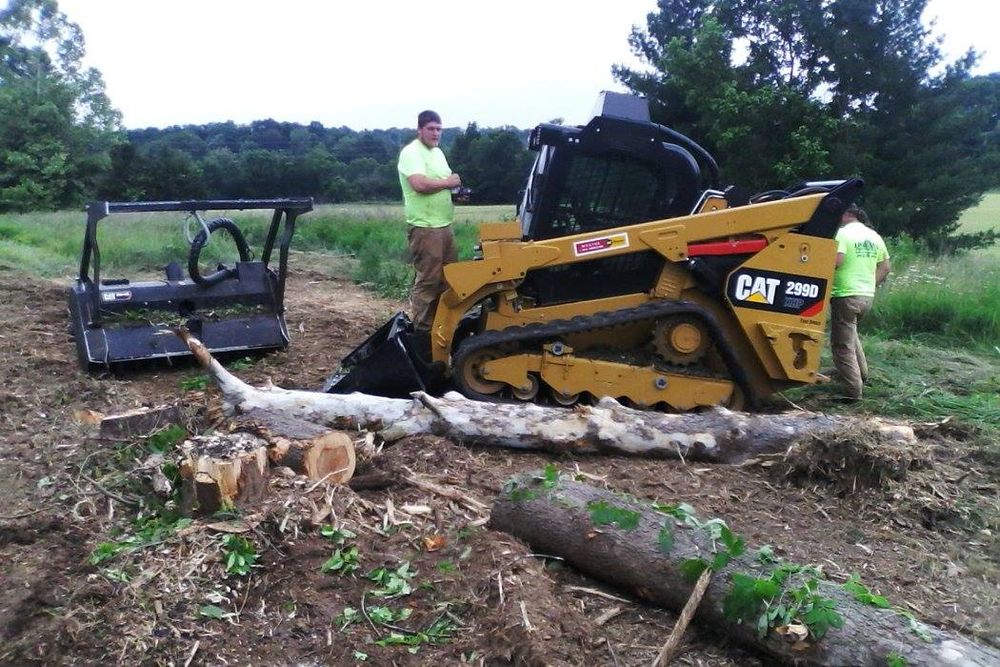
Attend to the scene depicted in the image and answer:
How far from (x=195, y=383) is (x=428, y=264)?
2137 millimetres

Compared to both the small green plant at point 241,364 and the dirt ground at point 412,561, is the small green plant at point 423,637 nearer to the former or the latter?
the dirt ground at point 412,561

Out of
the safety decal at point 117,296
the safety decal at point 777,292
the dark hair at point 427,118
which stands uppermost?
the dark hair at point 427,118

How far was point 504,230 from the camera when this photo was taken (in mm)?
6574

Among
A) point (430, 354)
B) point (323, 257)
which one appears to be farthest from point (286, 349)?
point (323, 257)

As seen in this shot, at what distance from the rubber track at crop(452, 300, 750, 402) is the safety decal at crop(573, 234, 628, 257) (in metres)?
0.44

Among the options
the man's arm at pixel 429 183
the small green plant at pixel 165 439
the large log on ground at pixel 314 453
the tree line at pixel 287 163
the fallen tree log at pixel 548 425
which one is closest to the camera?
the large log on ground at pixel 314 453

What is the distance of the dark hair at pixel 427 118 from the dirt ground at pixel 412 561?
110 inches

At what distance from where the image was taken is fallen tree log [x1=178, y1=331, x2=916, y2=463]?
5477mm

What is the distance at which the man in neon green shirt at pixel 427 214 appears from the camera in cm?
713

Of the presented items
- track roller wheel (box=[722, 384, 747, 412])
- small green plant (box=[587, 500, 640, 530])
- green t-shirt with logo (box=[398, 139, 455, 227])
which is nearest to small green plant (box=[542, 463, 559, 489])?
small green plant (box=[587, 500, 640, 530])

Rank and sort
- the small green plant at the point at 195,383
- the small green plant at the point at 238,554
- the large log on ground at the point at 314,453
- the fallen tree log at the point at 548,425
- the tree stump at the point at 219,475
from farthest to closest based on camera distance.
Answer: the small green plant at the point at 195,383 → the fallen tree log at the point at 548,425 → the large log on ground at the point at 314,453 → the tree stump at the point at 219,475 → the small green plant at the point at 238,554

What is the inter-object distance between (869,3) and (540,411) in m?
20.2

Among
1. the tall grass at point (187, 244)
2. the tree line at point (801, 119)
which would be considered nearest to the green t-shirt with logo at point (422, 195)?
the tall grass at point (187, 244)

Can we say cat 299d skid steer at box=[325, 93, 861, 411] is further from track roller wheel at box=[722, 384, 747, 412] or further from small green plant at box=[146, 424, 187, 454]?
small green plant at box=[146, 424, 187, 454]
